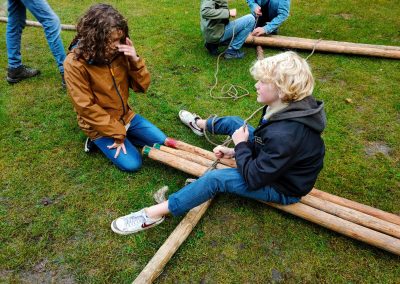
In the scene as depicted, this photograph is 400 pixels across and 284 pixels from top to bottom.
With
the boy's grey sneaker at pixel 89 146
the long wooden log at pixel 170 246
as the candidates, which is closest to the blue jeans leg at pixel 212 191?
the long wooden log at pixel 170 246

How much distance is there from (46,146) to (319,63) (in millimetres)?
4171

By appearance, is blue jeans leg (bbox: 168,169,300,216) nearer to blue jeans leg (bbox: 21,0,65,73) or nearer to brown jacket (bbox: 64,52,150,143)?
brown jacket (bbox: 64,52,150,143)

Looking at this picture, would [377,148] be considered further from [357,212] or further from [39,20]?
[39,20]

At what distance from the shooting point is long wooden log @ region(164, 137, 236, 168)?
330cm

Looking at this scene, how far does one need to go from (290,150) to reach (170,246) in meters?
1.17

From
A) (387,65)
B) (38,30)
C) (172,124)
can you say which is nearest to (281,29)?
(387,65)

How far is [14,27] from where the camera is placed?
15.4ft

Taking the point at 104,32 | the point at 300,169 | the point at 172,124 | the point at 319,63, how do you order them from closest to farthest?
the point at 300,169 → the point at 104,32 → the point at 172,124 → the point at 319,63

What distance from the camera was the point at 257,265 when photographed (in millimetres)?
2740

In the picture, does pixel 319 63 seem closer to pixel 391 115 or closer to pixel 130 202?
pixel 391 115

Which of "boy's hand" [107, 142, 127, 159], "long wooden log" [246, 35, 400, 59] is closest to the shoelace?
"boy's hand" [107, 142, 127, 159]

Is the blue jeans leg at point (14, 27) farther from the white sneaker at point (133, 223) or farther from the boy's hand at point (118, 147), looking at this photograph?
the white sneaker at point (133, 223)

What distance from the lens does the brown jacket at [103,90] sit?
316 cm

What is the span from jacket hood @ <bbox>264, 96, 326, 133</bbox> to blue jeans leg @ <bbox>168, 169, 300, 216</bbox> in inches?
25.9
